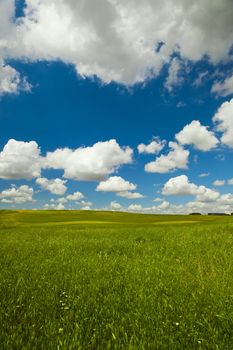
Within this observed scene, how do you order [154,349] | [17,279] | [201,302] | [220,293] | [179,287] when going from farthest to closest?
[17,279]
[179,287]
[220,293]
[201,302]
[154,349]

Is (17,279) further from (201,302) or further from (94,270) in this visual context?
(201,302)

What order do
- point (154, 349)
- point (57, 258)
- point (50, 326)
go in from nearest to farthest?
1. point (154, 349)
2. point (50, 326)
3. point (57, 258)

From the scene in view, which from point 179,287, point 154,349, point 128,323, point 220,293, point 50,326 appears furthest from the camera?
point 179,287

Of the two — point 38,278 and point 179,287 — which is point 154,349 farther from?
point 38,278

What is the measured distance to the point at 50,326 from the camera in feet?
17.4

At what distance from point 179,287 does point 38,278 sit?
3970 millimetres

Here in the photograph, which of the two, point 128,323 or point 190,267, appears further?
point 190,267

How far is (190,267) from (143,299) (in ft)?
12.7

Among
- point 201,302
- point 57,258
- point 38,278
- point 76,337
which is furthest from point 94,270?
point 76,337

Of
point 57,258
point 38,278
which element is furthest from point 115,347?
point 57,258

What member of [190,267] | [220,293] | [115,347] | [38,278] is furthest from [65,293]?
[190,267]

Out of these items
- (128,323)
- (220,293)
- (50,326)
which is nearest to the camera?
(50,326)

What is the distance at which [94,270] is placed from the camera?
9.56m

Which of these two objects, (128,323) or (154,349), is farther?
(128,323)
